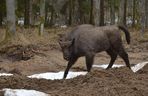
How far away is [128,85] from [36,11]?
4436cm

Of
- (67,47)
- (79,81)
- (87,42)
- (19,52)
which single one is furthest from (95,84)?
(19,52)

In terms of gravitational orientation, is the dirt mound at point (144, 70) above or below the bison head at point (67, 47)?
below

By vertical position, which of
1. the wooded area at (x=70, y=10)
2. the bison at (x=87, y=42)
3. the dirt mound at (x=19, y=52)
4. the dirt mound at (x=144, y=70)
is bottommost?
the wooded area at (x=70, y=10)

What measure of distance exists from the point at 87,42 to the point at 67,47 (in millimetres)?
568

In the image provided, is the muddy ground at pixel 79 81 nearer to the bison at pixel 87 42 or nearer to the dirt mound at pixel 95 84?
the dirt mound at pixel 95 84

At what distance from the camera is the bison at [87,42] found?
11.7 m

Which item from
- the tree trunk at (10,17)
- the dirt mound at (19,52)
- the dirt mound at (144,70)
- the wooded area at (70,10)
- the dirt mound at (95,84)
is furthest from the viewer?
the wooded area at (70,10)

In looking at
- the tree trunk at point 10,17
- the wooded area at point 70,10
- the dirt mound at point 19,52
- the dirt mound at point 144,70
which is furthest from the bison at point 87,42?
the wooded area at point 70,10

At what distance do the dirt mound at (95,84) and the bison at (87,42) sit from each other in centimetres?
103

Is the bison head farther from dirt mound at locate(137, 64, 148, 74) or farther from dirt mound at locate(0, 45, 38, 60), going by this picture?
dirt mound at locate(0, 45, 38, 60)

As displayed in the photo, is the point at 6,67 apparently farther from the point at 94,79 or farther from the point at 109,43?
the point at 94,79

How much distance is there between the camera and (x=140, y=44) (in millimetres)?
23078

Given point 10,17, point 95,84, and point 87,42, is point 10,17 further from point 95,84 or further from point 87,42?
point 95,84

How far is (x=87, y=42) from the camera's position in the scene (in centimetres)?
1179
